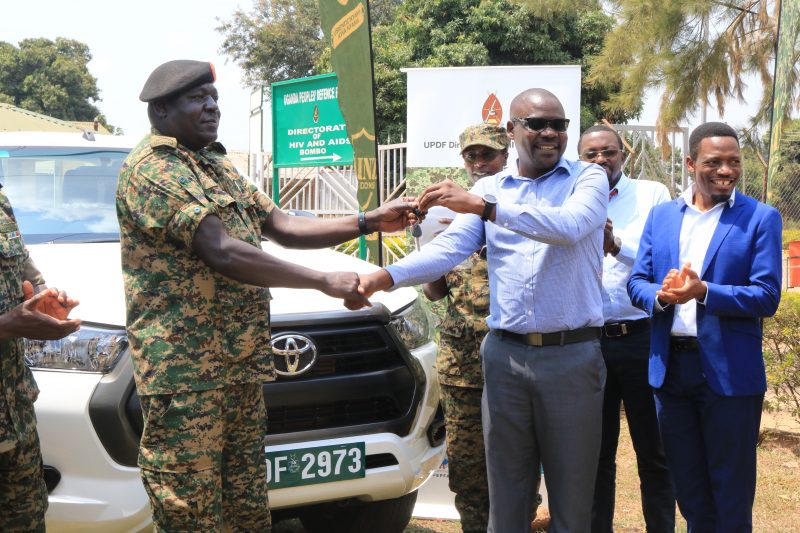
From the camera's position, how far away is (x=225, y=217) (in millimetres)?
2885

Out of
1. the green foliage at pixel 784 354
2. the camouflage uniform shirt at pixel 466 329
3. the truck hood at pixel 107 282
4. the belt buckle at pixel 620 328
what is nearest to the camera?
the truck hood at pixel 107 282

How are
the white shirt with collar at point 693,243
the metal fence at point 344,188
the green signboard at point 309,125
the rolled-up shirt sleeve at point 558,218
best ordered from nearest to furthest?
1. the rolled-up shirt sleeve at point 558,218
2. the white shirt with collar at point 693,243
3. the green signboard at point 309,125
4. the metal fence at point 344,188

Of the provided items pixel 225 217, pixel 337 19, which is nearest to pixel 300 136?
pixel 337 19

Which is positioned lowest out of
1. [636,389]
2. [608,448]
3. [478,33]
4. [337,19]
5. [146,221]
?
[608,448]

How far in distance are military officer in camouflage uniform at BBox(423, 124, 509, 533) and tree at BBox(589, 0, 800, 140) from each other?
401 inches

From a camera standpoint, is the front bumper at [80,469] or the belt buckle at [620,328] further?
the belt buckle at [620,328]

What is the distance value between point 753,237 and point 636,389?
3.13 ft

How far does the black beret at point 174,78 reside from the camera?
9.31 ft

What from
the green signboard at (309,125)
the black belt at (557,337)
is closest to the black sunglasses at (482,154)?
the black belt at (557,337)

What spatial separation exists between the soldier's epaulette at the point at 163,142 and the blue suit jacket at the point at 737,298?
190 cm

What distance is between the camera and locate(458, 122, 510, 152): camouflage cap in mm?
3926

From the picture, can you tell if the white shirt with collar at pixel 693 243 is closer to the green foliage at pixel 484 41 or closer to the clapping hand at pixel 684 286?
the clapping hand at pixel 684 286

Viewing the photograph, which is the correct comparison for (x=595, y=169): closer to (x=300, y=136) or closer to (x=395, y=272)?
(x=395, y=272)

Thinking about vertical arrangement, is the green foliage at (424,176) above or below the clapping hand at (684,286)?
above
